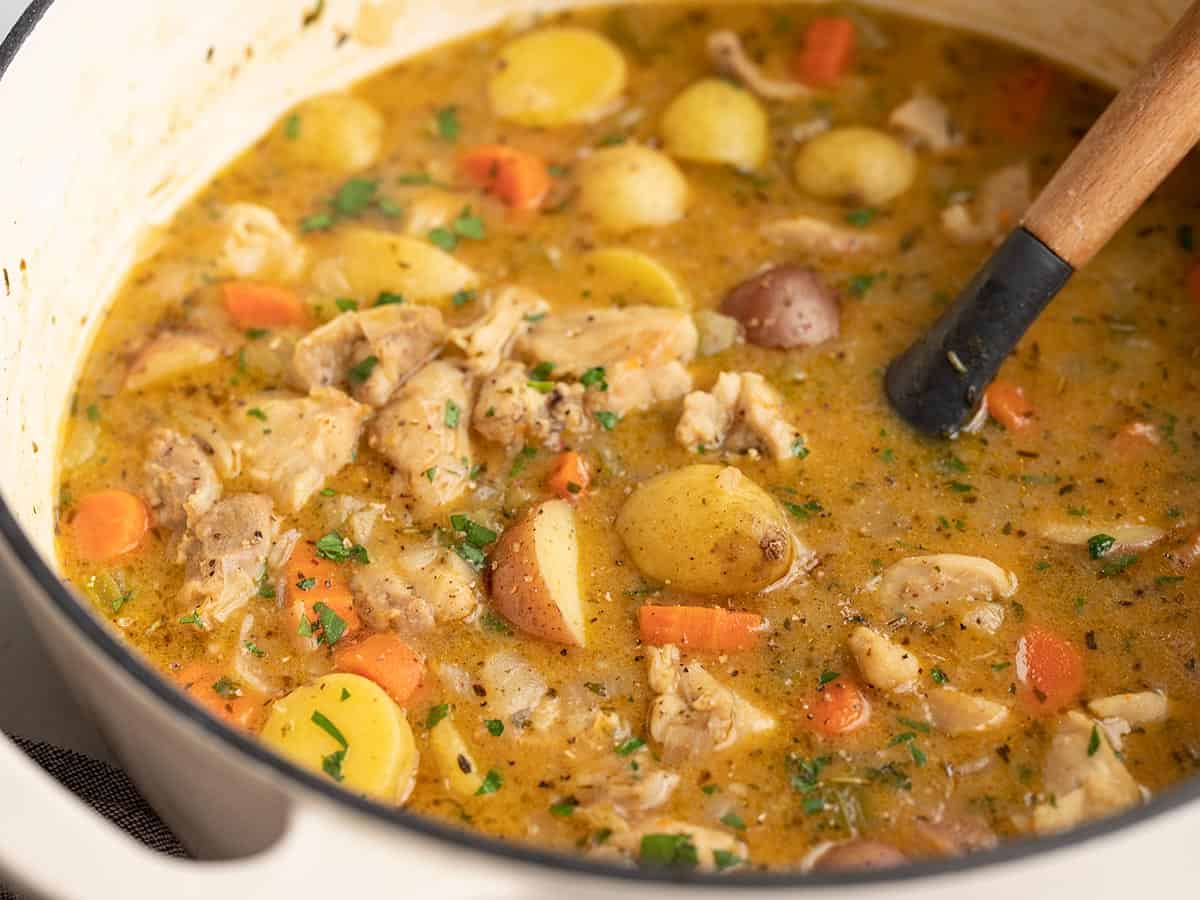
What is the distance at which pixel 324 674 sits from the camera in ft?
9.34

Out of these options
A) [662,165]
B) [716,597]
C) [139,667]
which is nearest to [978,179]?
[662,165]

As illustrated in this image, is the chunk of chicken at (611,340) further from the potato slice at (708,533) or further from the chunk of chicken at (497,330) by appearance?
the potato slice at (708,533)

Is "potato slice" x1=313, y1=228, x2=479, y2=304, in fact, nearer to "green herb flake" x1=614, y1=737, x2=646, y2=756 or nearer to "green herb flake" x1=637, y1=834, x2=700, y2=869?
"green herb flake" x1=614, y1=737, x2=646, y2=756

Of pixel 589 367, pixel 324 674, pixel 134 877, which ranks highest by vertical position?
pixel 134 877

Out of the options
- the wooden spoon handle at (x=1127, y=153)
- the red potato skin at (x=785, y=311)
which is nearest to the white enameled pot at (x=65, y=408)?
the wooden spoon handle at (x=1127, y=153)

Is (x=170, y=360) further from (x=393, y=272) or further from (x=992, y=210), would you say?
(x=992, y=210)

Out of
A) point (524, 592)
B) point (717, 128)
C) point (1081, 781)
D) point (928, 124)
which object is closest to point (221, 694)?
point (524, 592)

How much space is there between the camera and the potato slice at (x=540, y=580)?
2.87m

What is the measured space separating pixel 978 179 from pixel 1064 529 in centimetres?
117

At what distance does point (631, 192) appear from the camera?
3.64 metres

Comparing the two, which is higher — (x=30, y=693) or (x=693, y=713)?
(x=693, y=713)

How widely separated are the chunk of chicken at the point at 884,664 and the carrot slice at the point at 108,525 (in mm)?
1543

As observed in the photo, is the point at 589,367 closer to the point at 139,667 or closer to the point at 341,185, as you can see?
the point at 341,185

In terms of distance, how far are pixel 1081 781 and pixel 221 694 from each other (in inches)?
64.9
